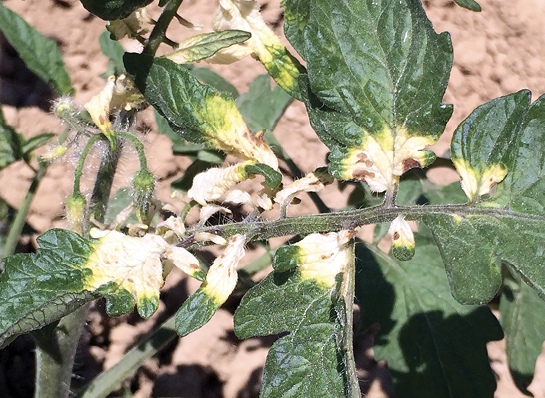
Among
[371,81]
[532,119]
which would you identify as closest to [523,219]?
[532,119]

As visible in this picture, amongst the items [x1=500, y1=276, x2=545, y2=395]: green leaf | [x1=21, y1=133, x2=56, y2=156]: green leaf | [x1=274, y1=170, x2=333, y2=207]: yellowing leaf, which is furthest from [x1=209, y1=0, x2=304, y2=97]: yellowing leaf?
[x1=500, y1=276, x2=545, y2=395]: green leaf

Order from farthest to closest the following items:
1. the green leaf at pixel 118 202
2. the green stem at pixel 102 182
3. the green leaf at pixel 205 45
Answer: the green leaf at pixel 118 202, the green stem at pixel 102 182, the green leaf at pixel 205 45

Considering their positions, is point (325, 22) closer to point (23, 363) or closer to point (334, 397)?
point (334, 397)

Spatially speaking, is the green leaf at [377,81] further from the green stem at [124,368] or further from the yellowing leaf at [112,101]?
the green stem at [124,368]

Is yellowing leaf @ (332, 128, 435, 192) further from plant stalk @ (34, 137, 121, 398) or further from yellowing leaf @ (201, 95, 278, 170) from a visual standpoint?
plant stalk @ (34, 137, 121, 398)

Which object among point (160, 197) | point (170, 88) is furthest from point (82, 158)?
point (160, 197)

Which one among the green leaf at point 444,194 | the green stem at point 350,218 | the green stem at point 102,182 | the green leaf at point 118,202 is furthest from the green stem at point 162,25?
the green leaf at point 444,194

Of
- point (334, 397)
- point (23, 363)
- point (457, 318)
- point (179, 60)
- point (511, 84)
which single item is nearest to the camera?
point (334, 397)
